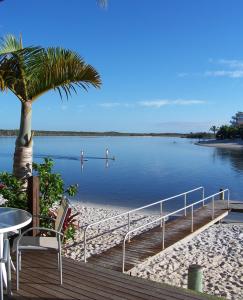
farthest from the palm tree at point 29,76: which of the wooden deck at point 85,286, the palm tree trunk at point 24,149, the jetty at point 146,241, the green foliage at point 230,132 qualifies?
the green foliage at point 230,132

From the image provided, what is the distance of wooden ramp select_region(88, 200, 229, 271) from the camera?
7809 mm

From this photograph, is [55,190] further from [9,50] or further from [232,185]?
[232,185]

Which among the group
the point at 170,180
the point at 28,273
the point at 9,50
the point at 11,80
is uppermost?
the point at 9,50

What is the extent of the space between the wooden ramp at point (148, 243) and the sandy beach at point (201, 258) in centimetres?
24

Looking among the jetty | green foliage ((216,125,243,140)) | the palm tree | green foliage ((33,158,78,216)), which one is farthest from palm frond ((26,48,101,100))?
green foliage ((216,125,243,140))

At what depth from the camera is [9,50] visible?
26.5ft

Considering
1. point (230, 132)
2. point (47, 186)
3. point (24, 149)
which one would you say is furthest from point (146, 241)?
point (230, 132)

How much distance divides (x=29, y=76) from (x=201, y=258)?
5532 mm

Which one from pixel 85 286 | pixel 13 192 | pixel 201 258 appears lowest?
pixel 201 258

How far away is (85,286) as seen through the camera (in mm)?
4852

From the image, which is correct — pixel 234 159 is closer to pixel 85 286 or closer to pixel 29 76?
pixel 29 76

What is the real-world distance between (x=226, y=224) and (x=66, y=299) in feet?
36.8

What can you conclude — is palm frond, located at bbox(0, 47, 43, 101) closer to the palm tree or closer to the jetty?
the palm tree

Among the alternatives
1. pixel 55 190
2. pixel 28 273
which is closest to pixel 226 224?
pixel 55 190
